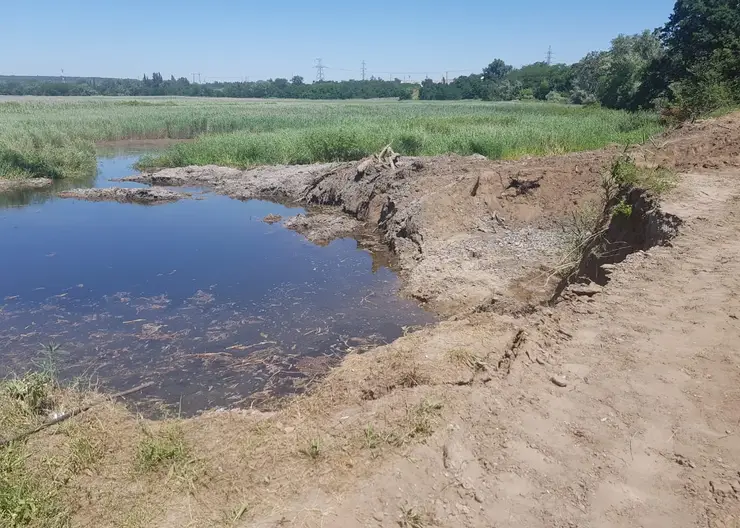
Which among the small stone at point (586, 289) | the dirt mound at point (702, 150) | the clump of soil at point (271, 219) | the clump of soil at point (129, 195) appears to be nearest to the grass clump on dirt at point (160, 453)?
the small stone at point (586, 289)

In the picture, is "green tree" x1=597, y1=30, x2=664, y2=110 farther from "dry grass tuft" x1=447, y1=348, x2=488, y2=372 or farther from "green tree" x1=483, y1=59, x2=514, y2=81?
"green tree" x1=483, y1=59, x2=514, y2=81

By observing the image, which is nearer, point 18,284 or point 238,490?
point 238,490

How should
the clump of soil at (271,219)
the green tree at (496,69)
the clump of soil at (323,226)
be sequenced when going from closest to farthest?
the clump of soil at (323,226) < the clump of soil at (271,219) < the green tree at (496,69)

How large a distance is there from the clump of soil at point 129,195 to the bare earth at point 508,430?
1243 cm

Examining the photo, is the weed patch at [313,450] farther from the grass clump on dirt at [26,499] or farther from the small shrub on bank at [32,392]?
the small shrub on bank at [32,392]

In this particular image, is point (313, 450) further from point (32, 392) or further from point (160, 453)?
point (32, 392)

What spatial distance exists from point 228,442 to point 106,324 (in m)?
4.38

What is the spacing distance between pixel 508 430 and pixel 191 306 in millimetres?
5971

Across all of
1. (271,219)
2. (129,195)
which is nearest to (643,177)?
(271,219)

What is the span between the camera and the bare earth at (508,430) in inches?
130

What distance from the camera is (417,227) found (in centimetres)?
1118

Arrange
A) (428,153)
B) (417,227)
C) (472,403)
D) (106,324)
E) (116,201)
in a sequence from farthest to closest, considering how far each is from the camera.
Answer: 1. (428,153)
2. (116,201)
3. (417,227)
4. (106,324)
5. (472,403)

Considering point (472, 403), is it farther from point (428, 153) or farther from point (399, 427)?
point (428, 153)

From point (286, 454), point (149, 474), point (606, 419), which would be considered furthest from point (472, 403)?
point (149, 474)
